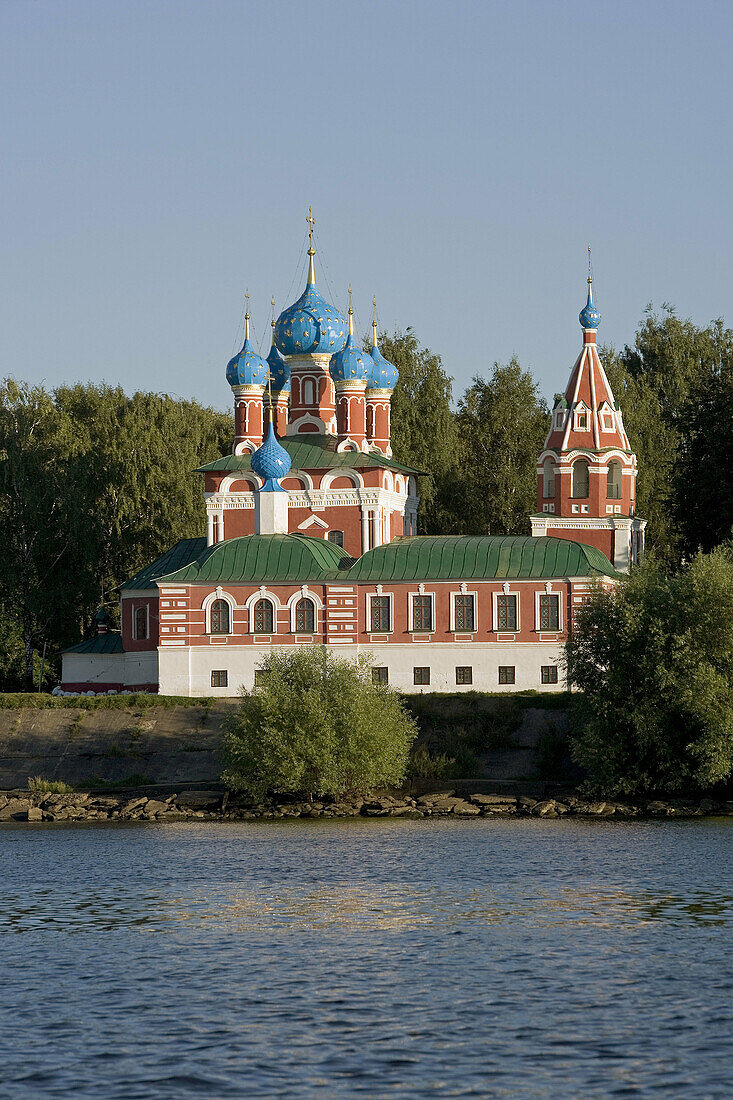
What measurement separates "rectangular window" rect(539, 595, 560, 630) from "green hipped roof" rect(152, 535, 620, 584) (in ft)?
2.23

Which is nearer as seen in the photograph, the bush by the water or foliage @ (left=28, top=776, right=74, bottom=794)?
the bush by the water

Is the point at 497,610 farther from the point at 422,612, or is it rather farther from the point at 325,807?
the point at 325,807

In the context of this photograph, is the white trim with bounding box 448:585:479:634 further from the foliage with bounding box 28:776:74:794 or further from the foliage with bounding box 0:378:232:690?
the foliage with bounding box 0:378:232:690

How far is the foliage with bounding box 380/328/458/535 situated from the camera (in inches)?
2581

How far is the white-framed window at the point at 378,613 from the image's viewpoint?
4953 centimetres

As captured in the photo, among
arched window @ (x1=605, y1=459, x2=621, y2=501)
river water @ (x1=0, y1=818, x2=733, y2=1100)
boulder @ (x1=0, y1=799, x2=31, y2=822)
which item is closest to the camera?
river water @ (x1=0, y1=818, x2=733, y2=1100)

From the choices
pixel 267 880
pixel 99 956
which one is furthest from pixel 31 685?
pixel 99 956

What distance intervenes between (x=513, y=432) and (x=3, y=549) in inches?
866

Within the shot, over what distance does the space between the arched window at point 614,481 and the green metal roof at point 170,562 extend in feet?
44.5

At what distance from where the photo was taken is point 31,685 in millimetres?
58125

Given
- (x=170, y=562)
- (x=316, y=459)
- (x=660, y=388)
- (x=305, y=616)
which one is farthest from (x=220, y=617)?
(x=660, y=388)

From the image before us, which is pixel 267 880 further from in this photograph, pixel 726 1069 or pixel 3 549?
pixel 3 549

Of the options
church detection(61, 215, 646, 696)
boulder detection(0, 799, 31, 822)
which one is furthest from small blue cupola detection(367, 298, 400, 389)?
boulder detection(0, 799, 31, 822)

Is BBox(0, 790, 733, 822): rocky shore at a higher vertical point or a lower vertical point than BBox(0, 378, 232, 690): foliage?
lower
